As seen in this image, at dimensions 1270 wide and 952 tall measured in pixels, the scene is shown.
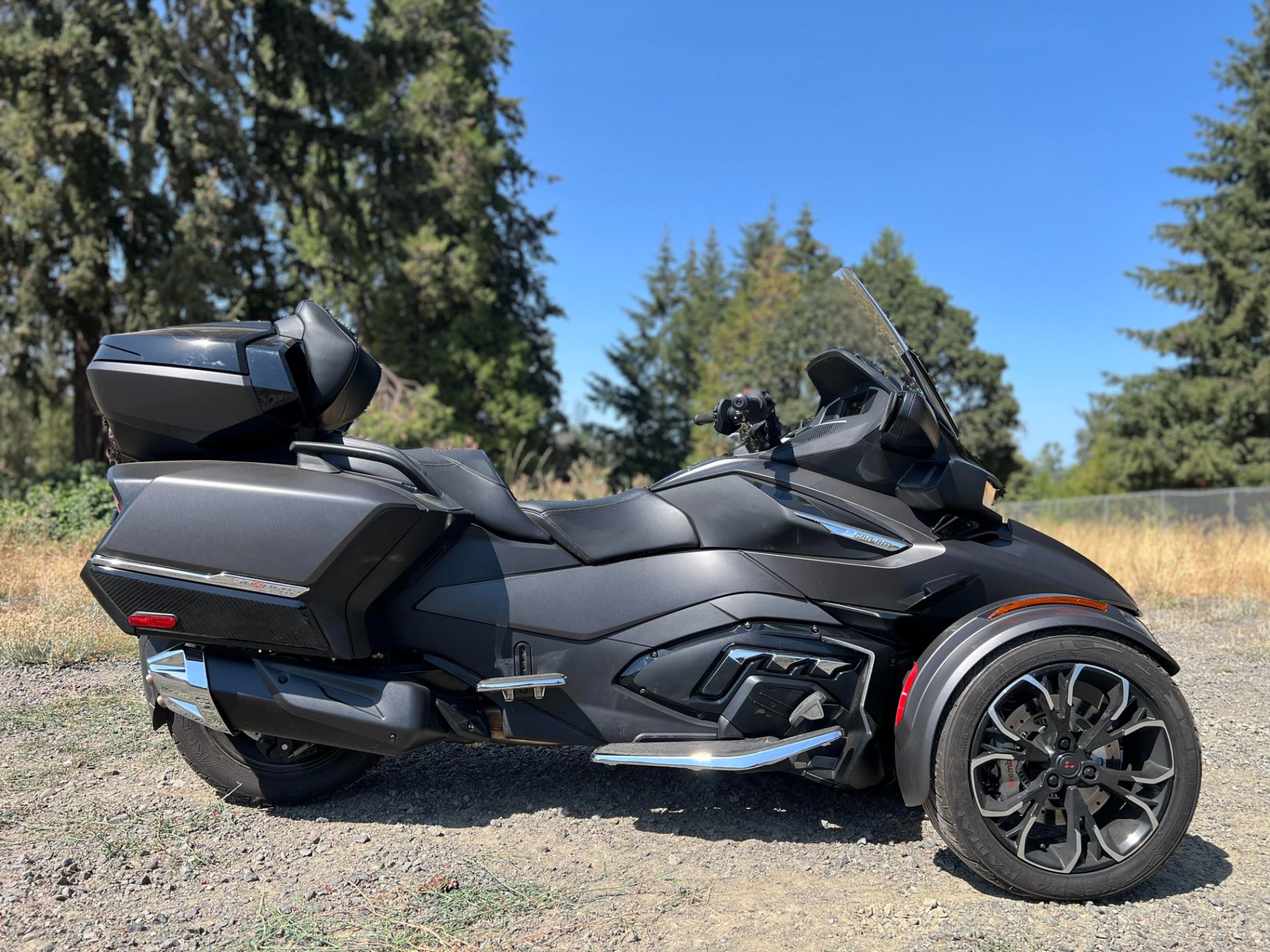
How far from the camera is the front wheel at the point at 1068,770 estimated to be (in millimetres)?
2387

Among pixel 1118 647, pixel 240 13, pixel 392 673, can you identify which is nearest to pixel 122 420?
pixel 392 673

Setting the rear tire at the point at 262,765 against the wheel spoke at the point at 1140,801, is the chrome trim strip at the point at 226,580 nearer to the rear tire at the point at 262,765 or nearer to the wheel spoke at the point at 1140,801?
the rear tire at the point at 262,765

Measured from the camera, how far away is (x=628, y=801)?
304 centimetres

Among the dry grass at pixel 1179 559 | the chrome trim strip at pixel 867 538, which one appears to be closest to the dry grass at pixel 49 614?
the chrome trim strip at pixel 867 538

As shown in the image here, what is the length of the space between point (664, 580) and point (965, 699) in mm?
938

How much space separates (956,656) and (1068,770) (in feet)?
1.36

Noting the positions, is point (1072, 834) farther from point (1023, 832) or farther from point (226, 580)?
point (226, 580)

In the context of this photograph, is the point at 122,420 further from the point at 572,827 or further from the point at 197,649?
the point at 572,827

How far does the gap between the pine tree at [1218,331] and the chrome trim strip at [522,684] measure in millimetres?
30570

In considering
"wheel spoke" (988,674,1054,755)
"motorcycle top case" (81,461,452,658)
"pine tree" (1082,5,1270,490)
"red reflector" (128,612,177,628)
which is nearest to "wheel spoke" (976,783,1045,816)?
"wheel spoke" (988,674,1054,755)

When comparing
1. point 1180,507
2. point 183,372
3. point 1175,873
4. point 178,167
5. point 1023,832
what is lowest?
point 1175,873

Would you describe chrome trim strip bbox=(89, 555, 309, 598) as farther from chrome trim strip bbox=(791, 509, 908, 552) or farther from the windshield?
the windshield

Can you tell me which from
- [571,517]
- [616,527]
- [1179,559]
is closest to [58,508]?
[571,517]

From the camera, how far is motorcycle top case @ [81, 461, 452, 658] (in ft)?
8.42
